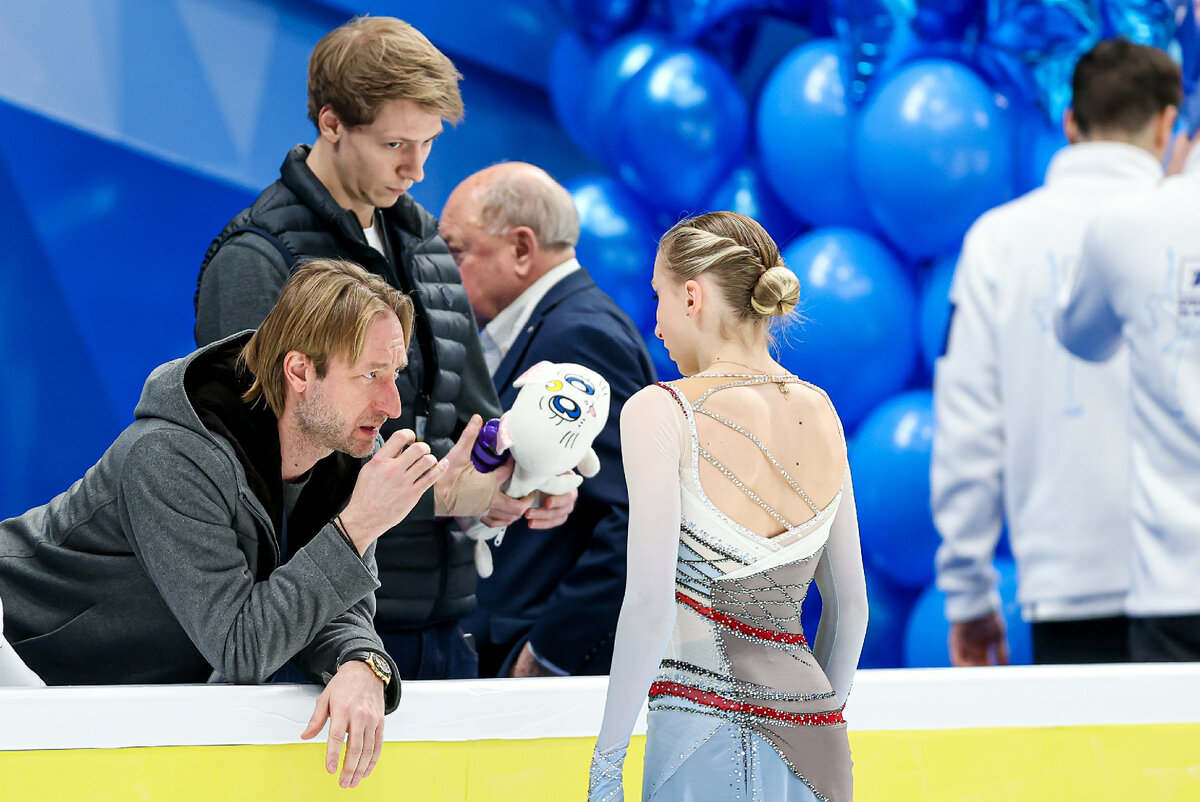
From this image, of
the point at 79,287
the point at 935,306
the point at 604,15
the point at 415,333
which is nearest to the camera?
the point at 415,333

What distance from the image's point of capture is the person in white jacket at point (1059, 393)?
3.04 metres

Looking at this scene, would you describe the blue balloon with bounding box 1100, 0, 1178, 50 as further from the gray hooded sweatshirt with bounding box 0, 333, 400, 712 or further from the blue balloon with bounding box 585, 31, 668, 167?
the gray hooded sweatshirt with bounding box 0, 333, 400, 712

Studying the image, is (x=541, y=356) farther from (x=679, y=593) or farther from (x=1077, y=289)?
(x=1077, y=289)

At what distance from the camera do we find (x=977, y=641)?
3.21 meters

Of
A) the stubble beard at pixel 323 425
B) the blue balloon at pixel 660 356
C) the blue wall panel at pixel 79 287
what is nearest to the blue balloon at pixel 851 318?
the blue balloon at pixel 660 356

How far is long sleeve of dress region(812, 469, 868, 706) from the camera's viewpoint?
164 centimetres

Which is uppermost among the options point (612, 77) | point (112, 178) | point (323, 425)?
point (612, 77)

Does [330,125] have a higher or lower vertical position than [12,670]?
higher

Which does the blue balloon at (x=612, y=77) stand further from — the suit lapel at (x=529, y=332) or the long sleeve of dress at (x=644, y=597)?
the long sleeve of dress at (x=644, y=597)

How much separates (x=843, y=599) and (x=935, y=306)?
2089mm

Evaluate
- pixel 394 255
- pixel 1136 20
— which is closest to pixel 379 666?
pixel 394 255

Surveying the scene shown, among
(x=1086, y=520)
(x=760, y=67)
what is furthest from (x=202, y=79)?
(x=1086, y=520)

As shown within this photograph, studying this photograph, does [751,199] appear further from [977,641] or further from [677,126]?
[977,641]

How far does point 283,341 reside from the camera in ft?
5.48
